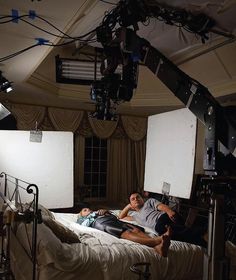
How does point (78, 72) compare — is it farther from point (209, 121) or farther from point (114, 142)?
point (114, 142)

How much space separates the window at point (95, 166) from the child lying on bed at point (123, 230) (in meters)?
2.33

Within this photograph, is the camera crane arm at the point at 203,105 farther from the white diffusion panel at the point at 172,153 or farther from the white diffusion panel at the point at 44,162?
the white diffusion panel at the point at 44,162

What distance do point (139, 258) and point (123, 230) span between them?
576 millimetres

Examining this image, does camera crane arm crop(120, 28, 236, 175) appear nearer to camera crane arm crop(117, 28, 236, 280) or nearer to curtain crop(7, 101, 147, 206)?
camera crane arm crop(117, 28, 236, 280)

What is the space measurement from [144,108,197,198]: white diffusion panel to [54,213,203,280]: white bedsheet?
984 millimetres

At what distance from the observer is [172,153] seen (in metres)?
3.99

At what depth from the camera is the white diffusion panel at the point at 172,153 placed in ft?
12.0

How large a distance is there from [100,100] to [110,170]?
3918mm

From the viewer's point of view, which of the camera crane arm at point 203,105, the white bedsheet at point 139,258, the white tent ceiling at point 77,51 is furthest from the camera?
the white bedsheet at point 139,258

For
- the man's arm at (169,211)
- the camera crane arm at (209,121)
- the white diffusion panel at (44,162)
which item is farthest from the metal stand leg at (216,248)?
the white diffusion panel at (44,162)

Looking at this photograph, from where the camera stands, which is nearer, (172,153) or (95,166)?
(172,153)

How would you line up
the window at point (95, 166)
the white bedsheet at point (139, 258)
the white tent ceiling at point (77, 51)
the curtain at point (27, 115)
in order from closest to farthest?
the white tent ceiling at point (77, 51)
the white bedsheet at point (139, 258)
the curtain at point (27, 115)
the window at point (95, 166)

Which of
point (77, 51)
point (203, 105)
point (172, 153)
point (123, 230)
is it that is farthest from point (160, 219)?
point (77, 51)

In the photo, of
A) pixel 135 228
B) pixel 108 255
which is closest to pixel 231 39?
pixel 135 228
